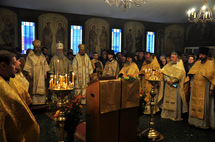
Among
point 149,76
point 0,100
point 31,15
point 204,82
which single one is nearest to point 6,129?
point 0,100

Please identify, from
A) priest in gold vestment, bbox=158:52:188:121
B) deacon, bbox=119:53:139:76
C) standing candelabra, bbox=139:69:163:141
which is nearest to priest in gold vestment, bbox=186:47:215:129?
priest in gold vestment, bbox=158:52:188:121

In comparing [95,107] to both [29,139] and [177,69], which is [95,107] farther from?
[177,69]

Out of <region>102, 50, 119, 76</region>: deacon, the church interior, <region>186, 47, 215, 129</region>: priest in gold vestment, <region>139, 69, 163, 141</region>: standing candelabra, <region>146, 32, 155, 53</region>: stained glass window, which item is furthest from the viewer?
<region>146, 32, 155, 53</region>: stained glass window

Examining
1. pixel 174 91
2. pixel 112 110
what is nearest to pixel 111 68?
pixel 174 91

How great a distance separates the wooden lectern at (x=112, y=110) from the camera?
2910mm

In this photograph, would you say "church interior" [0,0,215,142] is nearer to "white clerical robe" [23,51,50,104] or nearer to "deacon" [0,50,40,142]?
"white clerical robe" [23,51,50,104]

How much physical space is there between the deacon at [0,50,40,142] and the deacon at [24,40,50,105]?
178 inches

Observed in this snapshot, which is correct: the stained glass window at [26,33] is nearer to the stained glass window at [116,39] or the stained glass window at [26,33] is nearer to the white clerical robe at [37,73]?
the white clerical robe at [37,73]

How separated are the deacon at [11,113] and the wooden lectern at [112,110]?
1.29 m

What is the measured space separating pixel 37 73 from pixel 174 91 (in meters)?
4.31

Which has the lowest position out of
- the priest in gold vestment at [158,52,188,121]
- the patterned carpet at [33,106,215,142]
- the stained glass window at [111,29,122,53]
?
the patterned carpet at [33,106,215,142]

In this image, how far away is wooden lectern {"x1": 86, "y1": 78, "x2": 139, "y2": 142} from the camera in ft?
9.55

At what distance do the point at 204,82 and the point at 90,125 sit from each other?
10.7 ft

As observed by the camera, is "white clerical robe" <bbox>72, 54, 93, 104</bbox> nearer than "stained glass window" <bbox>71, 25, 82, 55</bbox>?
Yes
